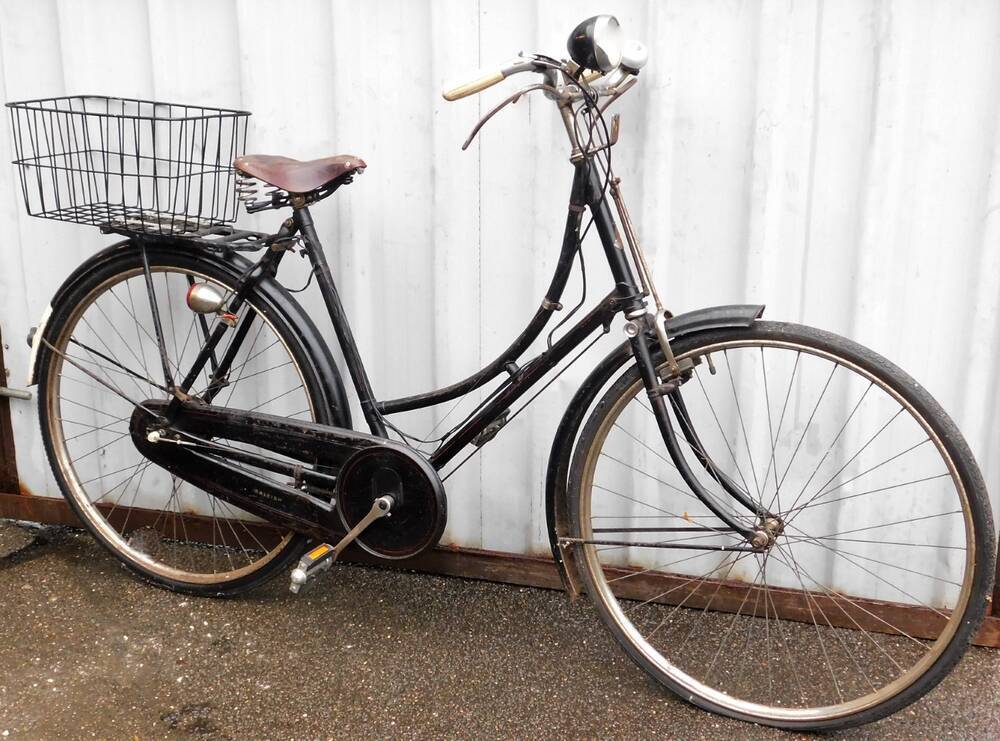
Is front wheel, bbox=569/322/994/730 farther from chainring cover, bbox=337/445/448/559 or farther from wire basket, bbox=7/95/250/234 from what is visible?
wire basket, bbox=7/95/250/234

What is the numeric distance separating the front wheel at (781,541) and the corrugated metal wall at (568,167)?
0.21m

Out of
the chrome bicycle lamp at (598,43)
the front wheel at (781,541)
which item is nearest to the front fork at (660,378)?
the front wheel at (781,541)

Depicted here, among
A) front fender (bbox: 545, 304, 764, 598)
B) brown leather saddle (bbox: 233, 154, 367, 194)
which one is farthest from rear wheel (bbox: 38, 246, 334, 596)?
front fender (bbox: 545, 304, 764, 598)

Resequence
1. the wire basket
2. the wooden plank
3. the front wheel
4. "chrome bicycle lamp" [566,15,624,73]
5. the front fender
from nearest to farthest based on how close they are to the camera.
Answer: "chrome bicycle lamp" [566,15,624,73], the front fender, the front wheel, the wire basket, the wooden plank

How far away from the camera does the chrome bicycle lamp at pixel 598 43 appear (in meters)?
2.40

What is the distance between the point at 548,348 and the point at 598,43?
2.70 ft

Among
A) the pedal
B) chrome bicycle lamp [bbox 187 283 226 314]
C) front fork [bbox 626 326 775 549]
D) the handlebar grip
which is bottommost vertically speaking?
the pedal

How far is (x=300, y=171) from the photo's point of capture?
2912mm

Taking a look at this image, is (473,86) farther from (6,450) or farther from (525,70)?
(6,450)

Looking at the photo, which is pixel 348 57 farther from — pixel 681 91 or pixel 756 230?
pixel 756 230

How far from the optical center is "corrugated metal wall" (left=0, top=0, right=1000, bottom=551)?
280 centimetres

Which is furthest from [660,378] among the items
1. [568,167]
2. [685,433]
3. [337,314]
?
[337,314]

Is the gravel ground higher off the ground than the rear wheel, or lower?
lower

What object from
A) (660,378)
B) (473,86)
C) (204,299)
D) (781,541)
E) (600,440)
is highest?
(473,86)
